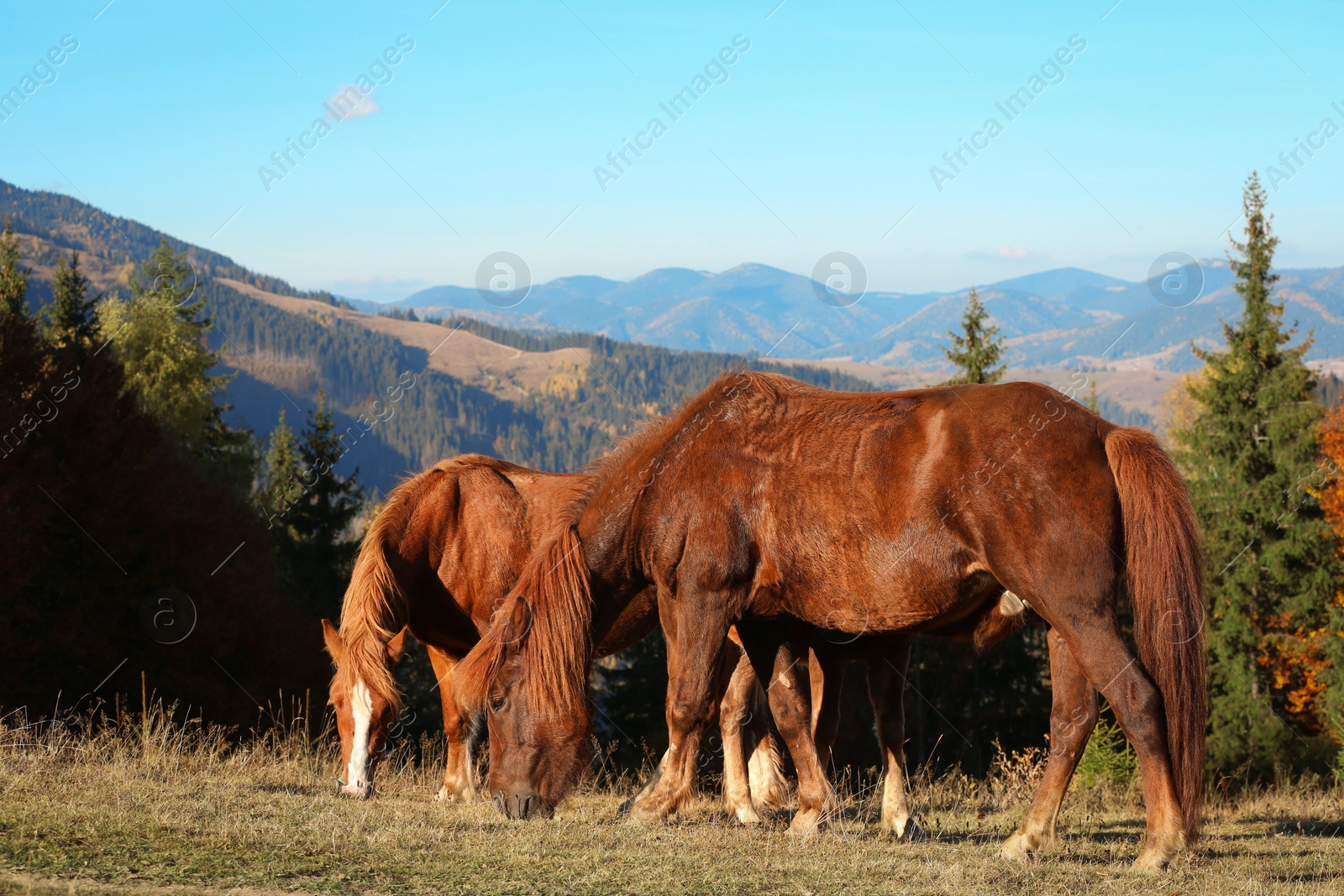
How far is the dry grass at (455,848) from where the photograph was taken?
4551mm

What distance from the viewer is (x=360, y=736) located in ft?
25.3

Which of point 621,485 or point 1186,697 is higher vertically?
point 621,485

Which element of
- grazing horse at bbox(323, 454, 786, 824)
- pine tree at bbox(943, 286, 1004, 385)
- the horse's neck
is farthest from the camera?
pine tree at bbox(943, 286, 1004, 385)

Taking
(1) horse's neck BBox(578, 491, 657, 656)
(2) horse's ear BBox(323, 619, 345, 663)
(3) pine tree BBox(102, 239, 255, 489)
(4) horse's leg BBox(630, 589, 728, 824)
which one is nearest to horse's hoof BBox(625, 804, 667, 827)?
(4) horse's leg BBox(630, 589, 728, 824)

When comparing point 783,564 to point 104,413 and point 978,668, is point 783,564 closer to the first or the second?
point 104,413

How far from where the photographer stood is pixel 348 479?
4403 cm

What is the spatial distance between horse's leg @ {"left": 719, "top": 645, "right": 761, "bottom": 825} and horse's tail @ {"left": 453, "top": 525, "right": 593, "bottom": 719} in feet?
5.87

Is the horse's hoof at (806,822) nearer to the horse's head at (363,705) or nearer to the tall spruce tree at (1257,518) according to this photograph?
the horse's head at (363,705)

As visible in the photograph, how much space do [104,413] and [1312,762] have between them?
36221 mm

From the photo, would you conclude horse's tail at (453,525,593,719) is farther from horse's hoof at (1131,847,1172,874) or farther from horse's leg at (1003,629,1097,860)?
horse's hoof at (1131,847,1172,874)

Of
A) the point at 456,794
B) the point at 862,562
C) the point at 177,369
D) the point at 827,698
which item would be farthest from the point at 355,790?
the point at 177,369

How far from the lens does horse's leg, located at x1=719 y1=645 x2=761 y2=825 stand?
7.70 m

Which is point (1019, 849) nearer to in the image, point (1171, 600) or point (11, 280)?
point (1171, 600)

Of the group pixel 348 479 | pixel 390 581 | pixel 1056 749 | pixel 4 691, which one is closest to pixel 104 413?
pixel 4 691
